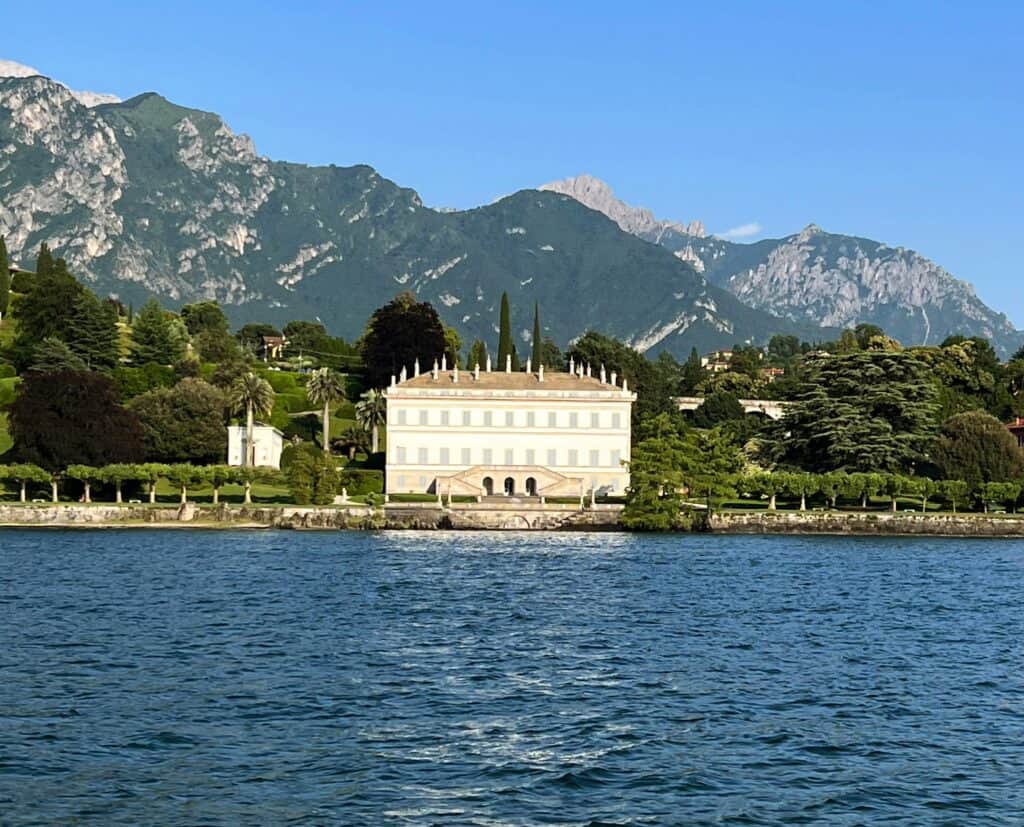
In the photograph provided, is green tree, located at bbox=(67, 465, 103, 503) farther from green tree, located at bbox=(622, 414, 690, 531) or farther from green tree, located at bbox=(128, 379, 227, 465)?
green tree, located at bbox=(622, 414, 690, 531)

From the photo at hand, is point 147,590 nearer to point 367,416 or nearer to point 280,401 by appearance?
point 367,416

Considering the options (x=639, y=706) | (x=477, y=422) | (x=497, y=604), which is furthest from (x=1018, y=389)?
(x=639, y=706)

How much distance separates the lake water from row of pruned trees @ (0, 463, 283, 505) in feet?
83.3

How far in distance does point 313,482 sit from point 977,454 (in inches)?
1482

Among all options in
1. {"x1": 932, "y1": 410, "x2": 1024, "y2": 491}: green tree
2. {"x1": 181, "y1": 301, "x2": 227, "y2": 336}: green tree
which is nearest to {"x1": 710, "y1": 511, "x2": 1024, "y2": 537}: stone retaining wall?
{"x1": 932, "y1": 410, "x2": 1024, "y2": 491}: green tree

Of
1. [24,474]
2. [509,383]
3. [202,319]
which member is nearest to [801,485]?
[509,383]

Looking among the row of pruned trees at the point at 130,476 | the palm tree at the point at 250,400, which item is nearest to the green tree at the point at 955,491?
the row of pruned trees at the point at 130,476

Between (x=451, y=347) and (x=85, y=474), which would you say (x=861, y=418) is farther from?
(x=451, y=347)

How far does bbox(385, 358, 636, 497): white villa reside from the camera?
86.2m

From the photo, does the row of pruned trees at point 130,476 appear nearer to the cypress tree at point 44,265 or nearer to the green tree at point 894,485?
the green tree at point 894,485

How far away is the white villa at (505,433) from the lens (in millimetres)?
86188

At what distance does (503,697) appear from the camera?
2677 cm

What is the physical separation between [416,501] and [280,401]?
108 ft

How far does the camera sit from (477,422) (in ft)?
283
